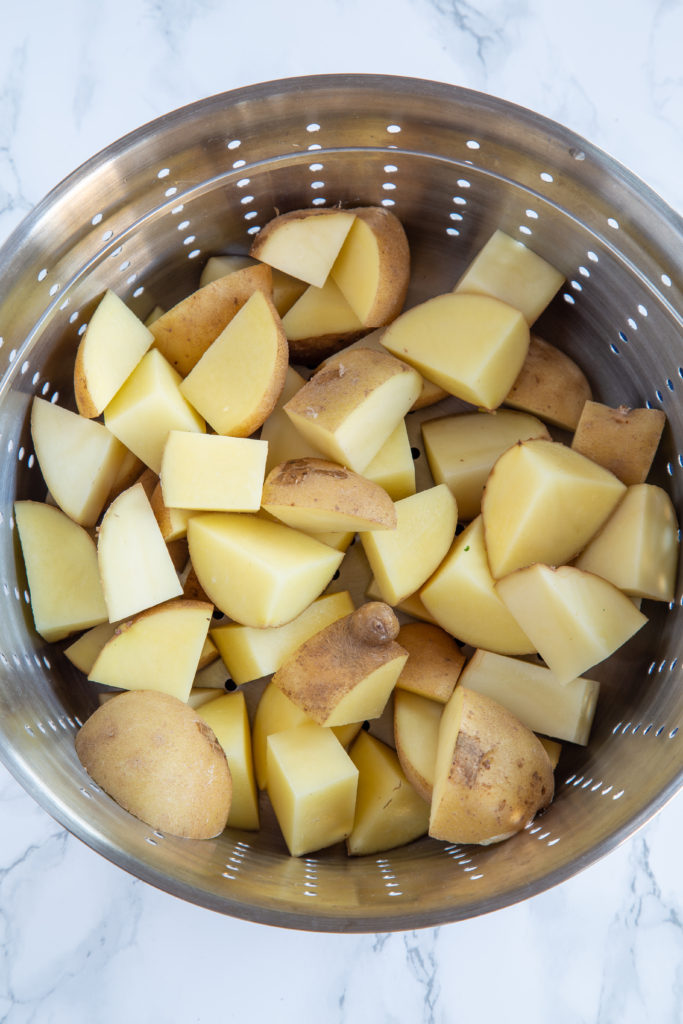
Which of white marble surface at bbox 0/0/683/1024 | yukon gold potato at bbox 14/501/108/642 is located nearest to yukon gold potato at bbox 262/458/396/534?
yukon gold potato at bbox 14/501/108/642

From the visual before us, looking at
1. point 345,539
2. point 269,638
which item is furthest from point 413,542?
point 269,638

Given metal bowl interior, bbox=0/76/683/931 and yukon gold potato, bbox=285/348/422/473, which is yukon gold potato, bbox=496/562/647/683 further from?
yukon gold potato, bbox=285/348/422/473

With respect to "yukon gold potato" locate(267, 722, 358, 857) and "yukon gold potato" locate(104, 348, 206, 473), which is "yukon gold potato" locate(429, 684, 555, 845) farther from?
"yukon gold potato" locate(104, 348, 206, 473)

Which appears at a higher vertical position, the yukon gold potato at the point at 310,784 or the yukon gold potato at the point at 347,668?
the yukon gold potato at the point at 347,668

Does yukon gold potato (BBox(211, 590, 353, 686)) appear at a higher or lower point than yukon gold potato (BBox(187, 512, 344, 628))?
lower

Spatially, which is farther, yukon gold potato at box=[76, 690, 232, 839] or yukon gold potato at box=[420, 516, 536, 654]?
yukon gold potato at box=[420, 516, 536, 654]

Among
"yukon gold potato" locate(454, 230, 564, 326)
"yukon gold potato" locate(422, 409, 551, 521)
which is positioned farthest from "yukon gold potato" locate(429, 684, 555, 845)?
"yukon gold potato" locate(454, 230, 564, 326)

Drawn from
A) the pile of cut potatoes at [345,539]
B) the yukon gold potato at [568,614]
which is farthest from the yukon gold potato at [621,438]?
the yukon gold potato at [568,614]

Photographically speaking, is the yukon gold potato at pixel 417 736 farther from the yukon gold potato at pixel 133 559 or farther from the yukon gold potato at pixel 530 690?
the yukon gold potato at pixel 133 559
